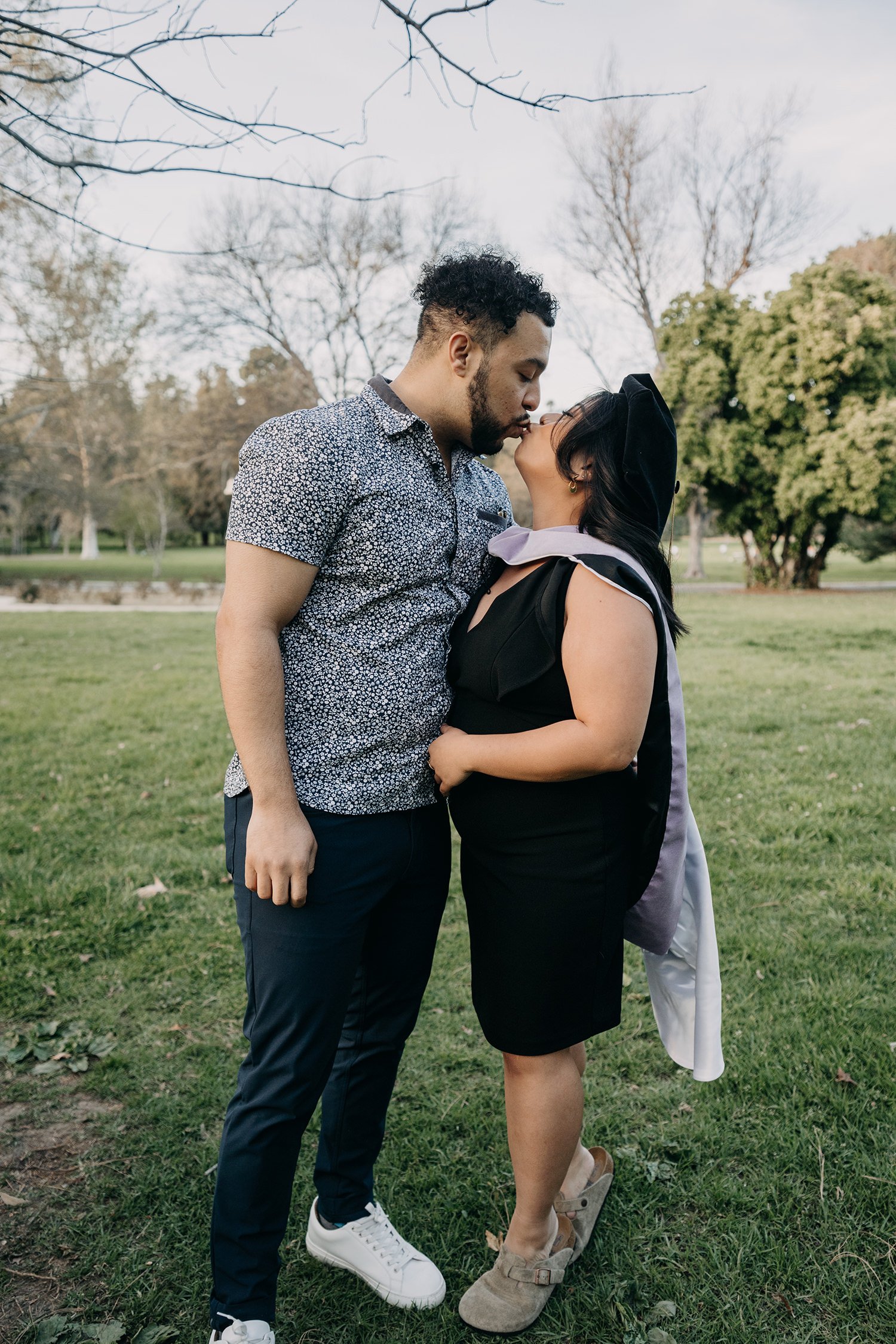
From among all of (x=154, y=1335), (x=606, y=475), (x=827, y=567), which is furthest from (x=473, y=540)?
(x=827, y=567)

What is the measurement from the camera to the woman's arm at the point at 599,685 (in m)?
1.73

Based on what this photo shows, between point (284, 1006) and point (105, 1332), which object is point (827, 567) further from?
point (105, 1332)

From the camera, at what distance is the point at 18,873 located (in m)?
4.49

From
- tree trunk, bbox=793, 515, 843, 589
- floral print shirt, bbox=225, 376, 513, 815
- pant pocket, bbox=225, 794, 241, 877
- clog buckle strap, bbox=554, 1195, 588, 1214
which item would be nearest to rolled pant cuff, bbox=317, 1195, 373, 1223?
clog buckle strap, bbox=554, 1195, 588, 1214

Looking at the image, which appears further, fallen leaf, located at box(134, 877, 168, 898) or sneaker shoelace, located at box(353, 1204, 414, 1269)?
fallen leaf, located at box(134, 877, 168, 898)

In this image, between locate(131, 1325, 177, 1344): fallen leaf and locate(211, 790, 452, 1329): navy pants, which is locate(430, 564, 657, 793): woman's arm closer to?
locate(211, 790, 452, 1329): navy pants

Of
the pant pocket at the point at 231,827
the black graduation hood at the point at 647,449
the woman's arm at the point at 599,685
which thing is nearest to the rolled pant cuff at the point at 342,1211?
the pant pocket at the point at 231,827

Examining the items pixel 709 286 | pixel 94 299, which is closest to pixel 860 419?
pixel 709 286

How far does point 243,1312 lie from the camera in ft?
6.05

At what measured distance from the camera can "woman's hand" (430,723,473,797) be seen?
6.12 feet

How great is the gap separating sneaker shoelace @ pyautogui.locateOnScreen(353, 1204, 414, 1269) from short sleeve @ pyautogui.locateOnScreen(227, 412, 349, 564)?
1.64 meters

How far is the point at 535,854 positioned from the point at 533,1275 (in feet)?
3.37

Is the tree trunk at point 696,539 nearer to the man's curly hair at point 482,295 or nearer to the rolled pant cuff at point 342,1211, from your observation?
the man's curly hair at point 482,295

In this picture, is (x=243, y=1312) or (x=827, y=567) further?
(x=827, y=567)
